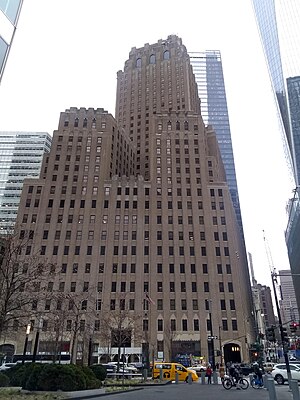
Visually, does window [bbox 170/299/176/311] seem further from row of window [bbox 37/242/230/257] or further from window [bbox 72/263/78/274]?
window [bbox 72/263/78/274]

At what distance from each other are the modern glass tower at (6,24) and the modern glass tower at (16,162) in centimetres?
10737

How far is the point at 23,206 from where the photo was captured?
81688 mm

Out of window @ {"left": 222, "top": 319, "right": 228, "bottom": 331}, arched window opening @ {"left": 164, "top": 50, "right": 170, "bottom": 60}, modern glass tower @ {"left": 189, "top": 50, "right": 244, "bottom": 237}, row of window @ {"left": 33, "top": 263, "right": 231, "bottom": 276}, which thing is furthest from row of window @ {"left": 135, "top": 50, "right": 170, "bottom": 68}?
window @ {"left": 222, "top": 319, "right": 228, "bottom": 331}

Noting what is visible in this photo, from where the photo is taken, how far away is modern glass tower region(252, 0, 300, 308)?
94188 mm

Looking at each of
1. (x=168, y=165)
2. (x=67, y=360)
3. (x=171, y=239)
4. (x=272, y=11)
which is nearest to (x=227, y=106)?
(x=272, y=11)

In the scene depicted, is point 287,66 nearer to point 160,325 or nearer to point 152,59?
point 152,59

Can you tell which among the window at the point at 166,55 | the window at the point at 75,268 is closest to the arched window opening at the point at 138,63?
the window at the point at 166,55

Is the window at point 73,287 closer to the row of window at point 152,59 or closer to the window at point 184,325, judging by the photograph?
the window at point 184,325

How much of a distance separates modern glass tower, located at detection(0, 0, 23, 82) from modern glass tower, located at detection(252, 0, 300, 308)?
83346 millimetres

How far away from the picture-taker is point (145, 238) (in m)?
79.7

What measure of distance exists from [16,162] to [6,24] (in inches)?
4856

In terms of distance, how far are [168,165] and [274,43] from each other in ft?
186

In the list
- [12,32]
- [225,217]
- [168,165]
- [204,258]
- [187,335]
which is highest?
[168,165]

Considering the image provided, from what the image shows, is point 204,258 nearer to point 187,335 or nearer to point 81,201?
point 187,335
